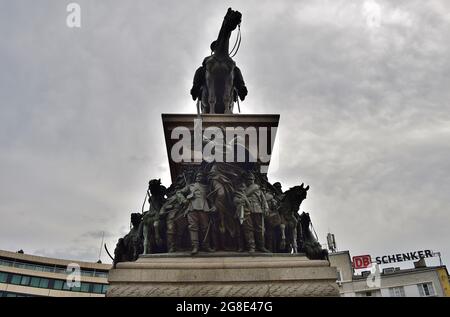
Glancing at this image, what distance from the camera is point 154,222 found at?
23.6 ft

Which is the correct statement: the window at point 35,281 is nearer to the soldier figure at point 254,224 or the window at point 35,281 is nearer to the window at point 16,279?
the window at point 16,279

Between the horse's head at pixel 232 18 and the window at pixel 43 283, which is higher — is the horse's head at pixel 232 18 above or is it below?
below

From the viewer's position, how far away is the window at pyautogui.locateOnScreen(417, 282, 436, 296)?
3472 cm

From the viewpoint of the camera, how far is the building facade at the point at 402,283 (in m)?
34.7

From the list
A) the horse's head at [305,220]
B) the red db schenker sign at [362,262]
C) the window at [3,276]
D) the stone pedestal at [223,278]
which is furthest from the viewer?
the window at [3,276]

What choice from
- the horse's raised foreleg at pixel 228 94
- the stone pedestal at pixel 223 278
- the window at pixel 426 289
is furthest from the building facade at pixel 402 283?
the stone pedestal at pixel 223 278

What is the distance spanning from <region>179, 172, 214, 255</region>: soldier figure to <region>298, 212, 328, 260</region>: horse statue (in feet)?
6.61

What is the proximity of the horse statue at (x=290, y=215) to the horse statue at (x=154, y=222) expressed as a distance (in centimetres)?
247

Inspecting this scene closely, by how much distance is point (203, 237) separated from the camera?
Answer: 22.6ft

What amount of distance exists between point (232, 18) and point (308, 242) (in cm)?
594

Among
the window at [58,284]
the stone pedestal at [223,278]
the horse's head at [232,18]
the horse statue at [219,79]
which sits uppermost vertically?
the window at [58,284]
